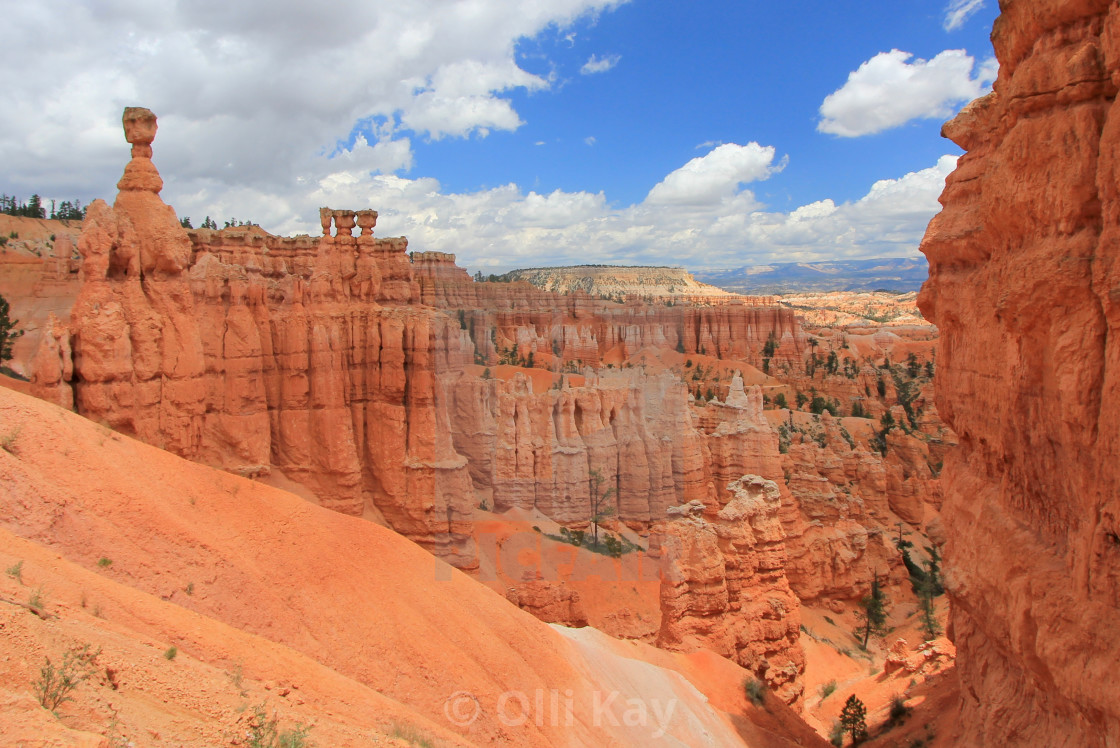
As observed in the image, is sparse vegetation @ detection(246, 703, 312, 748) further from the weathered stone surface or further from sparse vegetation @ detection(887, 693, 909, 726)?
sparse vegetation @ detection(887, 693, 909, 726)

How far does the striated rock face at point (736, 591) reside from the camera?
1641 cm

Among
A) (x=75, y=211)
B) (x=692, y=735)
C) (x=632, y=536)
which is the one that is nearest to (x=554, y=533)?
(x=632, y=536)

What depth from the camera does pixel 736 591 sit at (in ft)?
56.1

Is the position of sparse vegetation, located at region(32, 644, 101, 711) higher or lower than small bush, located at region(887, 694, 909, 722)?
higher

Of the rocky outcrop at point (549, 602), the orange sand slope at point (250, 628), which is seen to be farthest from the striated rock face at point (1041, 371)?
the rocky outcrop at point (549, 602)

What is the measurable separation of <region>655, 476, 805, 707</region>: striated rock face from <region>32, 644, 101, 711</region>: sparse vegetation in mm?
12807

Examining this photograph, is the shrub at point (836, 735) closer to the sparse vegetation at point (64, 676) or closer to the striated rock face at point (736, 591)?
the striated rock face at point (736, 591)

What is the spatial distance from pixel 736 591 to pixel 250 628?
37.9 feet

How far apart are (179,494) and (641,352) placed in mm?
66786

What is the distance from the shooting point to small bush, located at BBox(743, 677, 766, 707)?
15438 millimetres

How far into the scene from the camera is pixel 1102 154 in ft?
21.7

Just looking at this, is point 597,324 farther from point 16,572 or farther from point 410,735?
point 16,572

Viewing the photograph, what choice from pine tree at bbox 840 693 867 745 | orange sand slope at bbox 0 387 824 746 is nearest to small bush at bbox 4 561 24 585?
orange sand slope at bbox 0 387 824 746

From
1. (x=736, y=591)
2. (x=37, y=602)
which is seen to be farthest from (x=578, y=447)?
(x=37, y=602)
